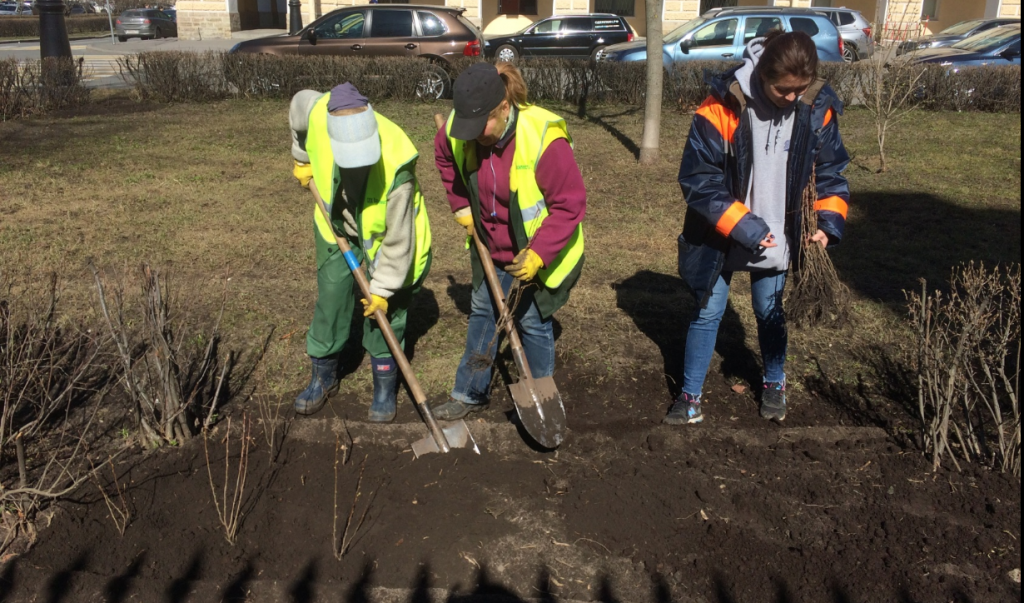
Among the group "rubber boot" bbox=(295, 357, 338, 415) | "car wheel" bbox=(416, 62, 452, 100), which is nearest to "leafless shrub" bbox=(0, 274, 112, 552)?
"rubber boot" bbox=(295, 357, 338, 415)

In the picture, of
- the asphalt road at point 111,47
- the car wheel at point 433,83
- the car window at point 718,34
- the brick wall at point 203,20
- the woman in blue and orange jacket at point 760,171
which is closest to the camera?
the woman in blue and orange jacket at point 760,171

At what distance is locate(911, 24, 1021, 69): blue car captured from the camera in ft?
42.4

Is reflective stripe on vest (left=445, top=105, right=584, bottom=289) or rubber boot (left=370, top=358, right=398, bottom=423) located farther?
rubber boot (left=370, top=358, right=398, bottom=423)

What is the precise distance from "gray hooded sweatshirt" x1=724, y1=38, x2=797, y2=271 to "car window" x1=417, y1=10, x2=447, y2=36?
9.99 m

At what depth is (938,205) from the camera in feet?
22.1

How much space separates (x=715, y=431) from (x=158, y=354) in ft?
7.23

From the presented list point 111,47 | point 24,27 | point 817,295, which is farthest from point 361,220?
point 24,27

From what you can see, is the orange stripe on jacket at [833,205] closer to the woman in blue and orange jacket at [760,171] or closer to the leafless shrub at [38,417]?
the woman in blue and orange jacket at [760,171]

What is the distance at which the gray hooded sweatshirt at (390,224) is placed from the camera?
3070mm

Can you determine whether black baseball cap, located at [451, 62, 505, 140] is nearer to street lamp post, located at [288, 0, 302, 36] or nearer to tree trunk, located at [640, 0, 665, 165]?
tree trunk, located at [640, 0, 665, 165]

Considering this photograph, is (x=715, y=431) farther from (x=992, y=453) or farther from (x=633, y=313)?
(x=633, y=313)

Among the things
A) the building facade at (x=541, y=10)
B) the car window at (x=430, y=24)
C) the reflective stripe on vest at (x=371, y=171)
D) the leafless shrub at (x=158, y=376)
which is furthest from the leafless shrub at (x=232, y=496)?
the building facade at (x=541, y=10)

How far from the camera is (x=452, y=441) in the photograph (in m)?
3.31

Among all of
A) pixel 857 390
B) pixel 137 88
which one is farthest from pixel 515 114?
pixel 137 88
